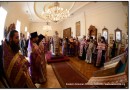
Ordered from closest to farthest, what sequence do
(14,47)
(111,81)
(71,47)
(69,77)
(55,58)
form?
(14,47) → (111,81) → (69,77) → (71,47) → (55,58)

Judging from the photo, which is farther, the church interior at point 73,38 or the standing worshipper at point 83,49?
→ the standing worshipper at point 83,49

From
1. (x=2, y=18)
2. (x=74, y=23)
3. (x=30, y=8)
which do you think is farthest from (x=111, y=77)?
(x=2, y=18)

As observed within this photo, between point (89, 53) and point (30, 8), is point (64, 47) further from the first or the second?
point (30, 8)

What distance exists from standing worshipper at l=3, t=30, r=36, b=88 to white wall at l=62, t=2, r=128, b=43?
0.55 m

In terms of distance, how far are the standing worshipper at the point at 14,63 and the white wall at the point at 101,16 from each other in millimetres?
550

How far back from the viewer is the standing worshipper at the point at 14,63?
131cm

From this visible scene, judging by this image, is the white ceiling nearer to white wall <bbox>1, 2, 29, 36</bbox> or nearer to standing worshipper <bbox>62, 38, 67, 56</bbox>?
white wall <bbox>1, 2, 29, 36</bbox>

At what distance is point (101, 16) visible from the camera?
152cm

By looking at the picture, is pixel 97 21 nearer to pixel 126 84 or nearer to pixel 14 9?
pixel 126 84

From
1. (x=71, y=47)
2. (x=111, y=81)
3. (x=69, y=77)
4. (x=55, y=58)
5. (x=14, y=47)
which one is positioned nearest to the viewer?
(x=14, y=47)

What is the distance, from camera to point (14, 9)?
1.50 metres

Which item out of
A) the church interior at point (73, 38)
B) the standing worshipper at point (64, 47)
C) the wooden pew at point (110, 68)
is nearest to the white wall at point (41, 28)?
the church interior at point (73, 38)

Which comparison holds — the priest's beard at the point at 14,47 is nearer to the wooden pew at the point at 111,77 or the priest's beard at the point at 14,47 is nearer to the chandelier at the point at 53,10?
the chandelier at the point at 53,10

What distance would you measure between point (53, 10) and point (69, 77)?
71cm
